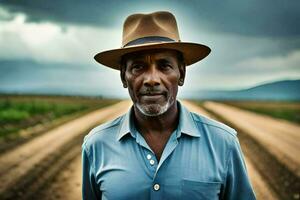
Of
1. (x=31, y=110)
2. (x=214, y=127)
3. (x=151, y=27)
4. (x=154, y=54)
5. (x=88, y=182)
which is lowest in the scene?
(x=31, y=110)

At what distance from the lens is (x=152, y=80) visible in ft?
6.86

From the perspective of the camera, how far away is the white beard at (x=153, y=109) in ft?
6.95

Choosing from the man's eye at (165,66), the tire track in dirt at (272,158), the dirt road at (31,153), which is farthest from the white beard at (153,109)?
the dirt road at (31,153)

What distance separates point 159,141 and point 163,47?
40 cm

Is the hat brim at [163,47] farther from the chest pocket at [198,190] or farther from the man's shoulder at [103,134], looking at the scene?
the chest pocket at [198,190]

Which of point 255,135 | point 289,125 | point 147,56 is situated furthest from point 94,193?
point 289,125

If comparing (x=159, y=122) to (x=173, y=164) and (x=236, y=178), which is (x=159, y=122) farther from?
(x=236, y=178)

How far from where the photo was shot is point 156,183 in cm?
201

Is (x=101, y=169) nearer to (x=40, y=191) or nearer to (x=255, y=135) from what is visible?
(x=40, y=191)

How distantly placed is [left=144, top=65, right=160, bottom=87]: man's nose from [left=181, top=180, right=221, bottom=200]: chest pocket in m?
0.42

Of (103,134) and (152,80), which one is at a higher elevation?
(152,80)

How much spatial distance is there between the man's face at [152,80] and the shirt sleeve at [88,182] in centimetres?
34

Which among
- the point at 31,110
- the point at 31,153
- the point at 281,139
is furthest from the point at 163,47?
the point at 31,110

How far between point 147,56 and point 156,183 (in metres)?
0.53
